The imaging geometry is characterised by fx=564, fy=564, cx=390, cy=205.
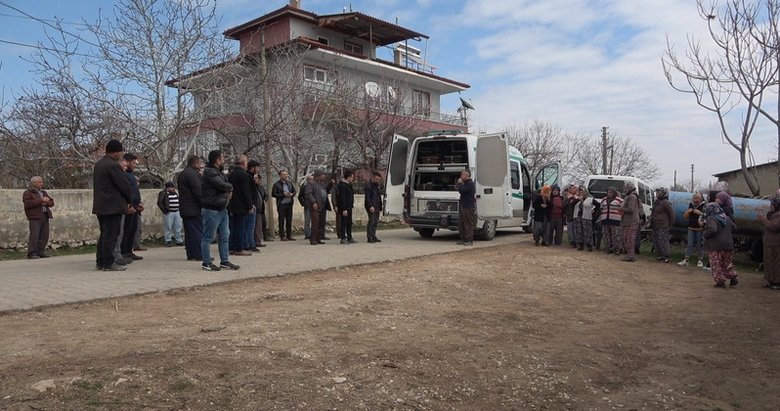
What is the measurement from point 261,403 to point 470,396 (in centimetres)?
140

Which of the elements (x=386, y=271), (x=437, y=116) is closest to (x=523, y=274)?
(x=386, y=271)

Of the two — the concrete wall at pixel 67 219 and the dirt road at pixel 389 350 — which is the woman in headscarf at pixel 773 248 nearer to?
the dirt road at pixel 389 350

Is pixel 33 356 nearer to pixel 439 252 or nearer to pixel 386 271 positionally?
pixel 386 271

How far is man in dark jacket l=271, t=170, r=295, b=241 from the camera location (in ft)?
44.9

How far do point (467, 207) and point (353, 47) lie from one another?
82.6 feet

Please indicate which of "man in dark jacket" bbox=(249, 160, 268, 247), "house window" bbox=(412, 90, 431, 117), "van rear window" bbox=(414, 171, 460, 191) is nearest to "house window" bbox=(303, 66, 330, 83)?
"house window" bbox=(412, 90, 431, 117)

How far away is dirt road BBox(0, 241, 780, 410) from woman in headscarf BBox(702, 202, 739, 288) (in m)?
1.09

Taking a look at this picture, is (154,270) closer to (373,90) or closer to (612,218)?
(612,218)

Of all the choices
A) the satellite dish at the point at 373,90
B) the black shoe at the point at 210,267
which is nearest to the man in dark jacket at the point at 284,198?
the black shoe at the point at 210,267

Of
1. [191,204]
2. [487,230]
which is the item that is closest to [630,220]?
[487,230]

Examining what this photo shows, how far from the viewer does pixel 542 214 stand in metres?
14.1

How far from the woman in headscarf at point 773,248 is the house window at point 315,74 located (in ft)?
54.5

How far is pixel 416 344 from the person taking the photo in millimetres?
4879

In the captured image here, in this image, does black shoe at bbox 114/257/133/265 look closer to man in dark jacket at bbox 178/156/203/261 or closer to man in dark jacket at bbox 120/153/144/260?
man in dark jacket at bbox 120/153/144/260
